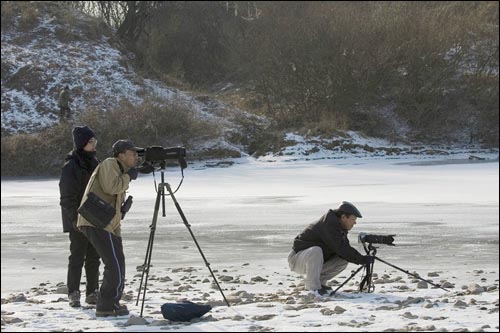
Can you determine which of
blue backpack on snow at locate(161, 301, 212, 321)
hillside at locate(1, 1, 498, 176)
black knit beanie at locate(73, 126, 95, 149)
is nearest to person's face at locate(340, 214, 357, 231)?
blue backpack on snow at locate(161, 301, 212, 321)

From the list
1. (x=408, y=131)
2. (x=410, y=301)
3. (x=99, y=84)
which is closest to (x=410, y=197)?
(x=410, y=301)

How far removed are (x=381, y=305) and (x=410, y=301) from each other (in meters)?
0.28

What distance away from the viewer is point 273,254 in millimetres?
12523

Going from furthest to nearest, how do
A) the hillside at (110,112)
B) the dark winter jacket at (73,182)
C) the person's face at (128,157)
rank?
the hillside at (110,112), the dark winter jacket at (73,182), the person's face at (128,157)

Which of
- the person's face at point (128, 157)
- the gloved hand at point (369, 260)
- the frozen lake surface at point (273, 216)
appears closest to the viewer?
the person's face at point (128, 157)

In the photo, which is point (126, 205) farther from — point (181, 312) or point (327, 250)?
point (327, 250)

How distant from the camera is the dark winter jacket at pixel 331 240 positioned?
30.5 ft

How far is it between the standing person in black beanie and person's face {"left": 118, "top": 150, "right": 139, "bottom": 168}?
745 millimetres

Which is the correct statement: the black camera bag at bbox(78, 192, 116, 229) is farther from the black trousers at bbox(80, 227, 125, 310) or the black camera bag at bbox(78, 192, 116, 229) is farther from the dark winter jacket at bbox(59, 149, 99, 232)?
the dark winter jacket at bbox(59, 149, 99, 232)

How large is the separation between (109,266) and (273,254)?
466 cm

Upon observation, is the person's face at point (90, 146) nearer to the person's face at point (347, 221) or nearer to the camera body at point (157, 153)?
the camera body at point (157, 153)

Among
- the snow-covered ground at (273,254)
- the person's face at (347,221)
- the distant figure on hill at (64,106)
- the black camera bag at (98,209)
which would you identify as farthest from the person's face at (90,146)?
the distant figure on hill at (64,106)

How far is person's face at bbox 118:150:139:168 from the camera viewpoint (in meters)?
8.06

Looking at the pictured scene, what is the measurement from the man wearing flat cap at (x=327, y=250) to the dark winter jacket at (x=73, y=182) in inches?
87.7
